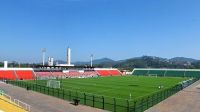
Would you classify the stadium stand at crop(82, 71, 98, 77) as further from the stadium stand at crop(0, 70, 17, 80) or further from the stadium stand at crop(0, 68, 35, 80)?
the stadium stand at crop(0, 70, 17, 80)

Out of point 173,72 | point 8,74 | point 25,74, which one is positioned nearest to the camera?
point 8,74

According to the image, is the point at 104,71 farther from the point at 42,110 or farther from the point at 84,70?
the point at 42,110

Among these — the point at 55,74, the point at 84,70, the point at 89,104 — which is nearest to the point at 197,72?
the point at 84,70

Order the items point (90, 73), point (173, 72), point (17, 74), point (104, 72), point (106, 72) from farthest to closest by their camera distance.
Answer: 1. point (106, 72)
2. point (104, 72)
3. point (173, 72)
4. point (90, 73)
5. point (17, 74)

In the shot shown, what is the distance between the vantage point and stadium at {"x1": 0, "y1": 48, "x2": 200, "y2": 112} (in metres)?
39.8

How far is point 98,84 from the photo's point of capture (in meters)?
71.8

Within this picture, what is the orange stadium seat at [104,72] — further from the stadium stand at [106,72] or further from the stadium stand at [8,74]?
the stadium stand at [8,74]

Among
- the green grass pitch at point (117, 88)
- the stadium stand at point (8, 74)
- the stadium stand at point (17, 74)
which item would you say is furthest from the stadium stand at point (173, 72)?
the stadium stand at point (8, 74)

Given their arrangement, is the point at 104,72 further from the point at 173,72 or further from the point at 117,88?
the point at 117,88

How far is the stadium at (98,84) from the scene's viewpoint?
3978 cm

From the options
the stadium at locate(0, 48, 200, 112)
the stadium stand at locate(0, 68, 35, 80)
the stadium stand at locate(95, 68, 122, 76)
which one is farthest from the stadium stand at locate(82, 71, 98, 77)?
the stadium stand at locate(0, 68, 35, 80)

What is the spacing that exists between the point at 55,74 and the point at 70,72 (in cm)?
939

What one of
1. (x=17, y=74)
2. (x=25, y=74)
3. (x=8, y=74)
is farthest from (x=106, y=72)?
(x=8, y=74)

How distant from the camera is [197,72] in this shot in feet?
394
